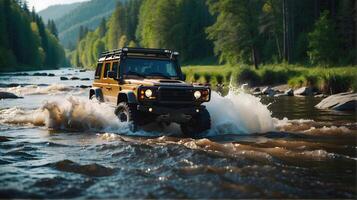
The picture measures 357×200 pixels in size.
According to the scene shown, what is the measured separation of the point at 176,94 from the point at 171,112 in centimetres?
47

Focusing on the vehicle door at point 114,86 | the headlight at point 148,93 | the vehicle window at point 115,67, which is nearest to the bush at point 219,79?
the vehicle door at point 114,86

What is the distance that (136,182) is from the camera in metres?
7.07

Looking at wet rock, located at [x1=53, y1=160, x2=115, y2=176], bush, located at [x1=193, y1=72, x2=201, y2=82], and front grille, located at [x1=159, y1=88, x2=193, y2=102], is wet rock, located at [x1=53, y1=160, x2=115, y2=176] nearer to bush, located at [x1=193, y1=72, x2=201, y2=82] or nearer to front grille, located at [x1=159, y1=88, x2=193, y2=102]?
front grille, located at [x1=159, y1=88, x2=193, y2=102]

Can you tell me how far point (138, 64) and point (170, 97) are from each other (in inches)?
77.1

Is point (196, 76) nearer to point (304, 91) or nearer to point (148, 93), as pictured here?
point (304, 91)

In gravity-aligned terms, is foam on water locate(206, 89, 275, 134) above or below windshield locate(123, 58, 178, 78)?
below

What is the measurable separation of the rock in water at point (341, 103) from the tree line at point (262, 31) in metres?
17.6

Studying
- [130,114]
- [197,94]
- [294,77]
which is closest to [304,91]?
[294,77]

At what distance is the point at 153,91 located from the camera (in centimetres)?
1162

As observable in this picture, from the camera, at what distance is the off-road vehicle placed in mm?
11711

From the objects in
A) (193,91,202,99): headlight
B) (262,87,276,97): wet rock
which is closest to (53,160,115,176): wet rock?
(193,91,202,99): headlight

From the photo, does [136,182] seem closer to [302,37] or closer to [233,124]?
[233,124]

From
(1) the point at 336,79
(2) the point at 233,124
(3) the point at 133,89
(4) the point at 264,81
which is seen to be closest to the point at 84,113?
(3) the point at 133,89

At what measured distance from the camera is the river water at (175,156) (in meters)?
6.71
